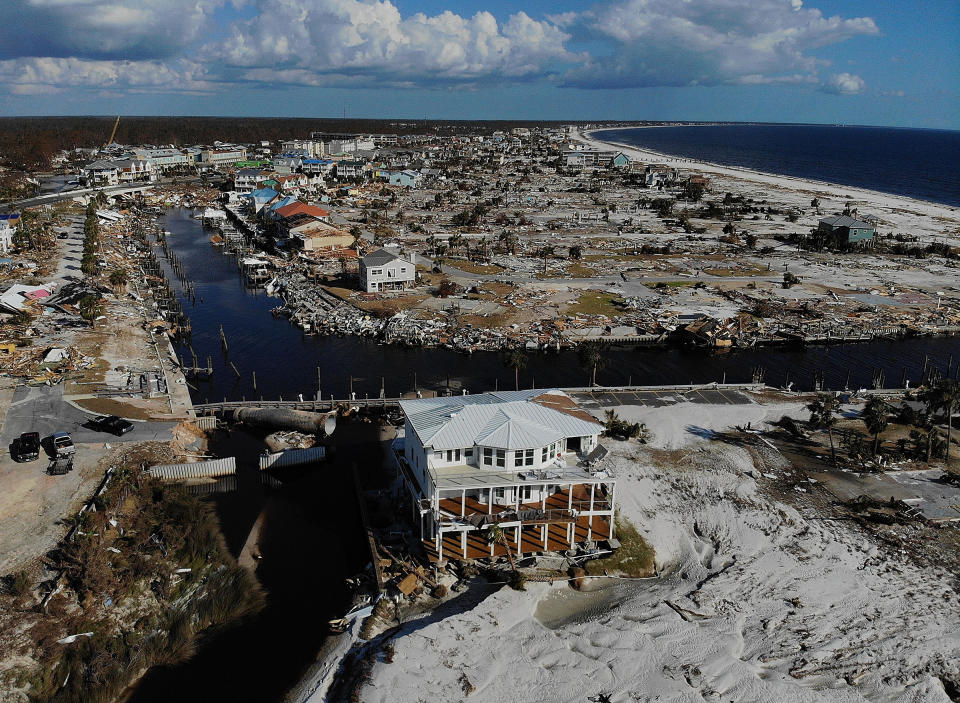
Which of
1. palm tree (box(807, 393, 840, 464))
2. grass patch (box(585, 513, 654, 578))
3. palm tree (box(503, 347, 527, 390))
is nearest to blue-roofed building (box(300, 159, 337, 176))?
palm tree (box(503, 347, 527, 390))

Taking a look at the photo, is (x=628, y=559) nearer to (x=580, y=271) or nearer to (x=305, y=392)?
(x=305, y=392)

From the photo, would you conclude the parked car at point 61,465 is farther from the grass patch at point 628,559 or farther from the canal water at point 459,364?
the grass patch at point 628,559

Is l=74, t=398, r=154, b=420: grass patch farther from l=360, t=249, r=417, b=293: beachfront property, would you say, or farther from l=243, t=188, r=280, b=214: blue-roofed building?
l=243, t=188, r=280, b=214: blue-roofed building

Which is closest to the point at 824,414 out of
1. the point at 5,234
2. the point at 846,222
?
the point at 846,222

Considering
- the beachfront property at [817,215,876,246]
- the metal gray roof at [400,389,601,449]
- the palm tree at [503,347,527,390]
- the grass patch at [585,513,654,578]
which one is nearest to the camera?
the grass patch at [585,513,654,578]

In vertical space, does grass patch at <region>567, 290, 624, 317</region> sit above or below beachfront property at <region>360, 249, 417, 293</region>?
below

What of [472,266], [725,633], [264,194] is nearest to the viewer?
[725,633]
